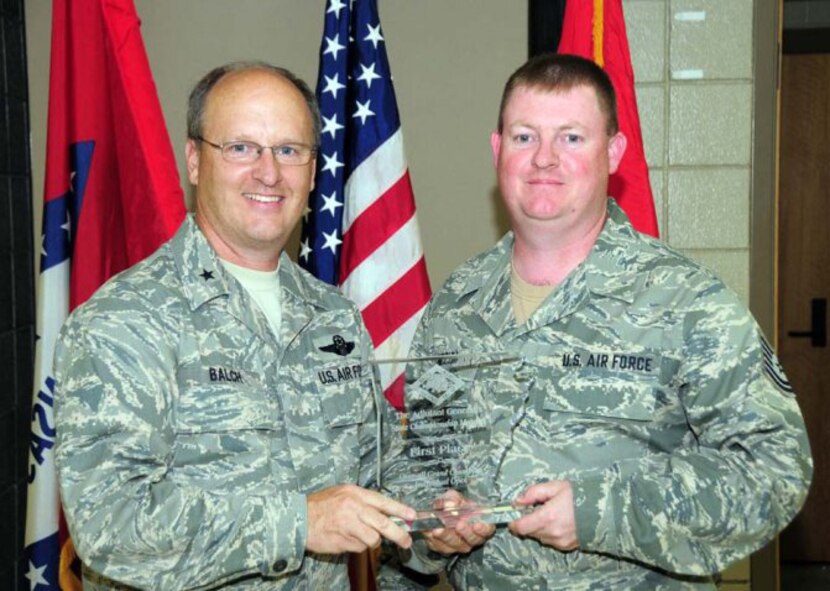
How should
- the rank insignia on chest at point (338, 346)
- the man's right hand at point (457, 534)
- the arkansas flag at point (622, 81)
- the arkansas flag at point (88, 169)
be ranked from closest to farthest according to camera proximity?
1. the man's right hand at point (457, 534)
2. the rank insignia on chest at point (338, 346)
3. the arkansas flag at point (88, 169)
4. the arkansas flag at point (622, 81)

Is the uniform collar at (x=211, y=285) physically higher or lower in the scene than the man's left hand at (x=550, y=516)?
higher

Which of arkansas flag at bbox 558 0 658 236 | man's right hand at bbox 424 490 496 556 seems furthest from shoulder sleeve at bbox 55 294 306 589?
arkansas flag at bbox 558 0 658 236

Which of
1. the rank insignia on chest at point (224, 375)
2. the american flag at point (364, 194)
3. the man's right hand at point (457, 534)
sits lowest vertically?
the man's right hand at point (457, 534)

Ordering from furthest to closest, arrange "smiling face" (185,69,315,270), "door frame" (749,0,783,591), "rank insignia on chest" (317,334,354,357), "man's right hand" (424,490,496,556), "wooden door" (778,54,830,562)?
"wooden door" (778,54,830,562), "door frame" (749,0,783,591), "rank insignia on chest" (317,334,354,357), "smiling face" (185,69,315,270), "man's right hand" (424,490,496,556)

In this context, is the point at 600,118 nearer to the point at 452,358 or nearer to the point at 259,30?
the point at 452,358

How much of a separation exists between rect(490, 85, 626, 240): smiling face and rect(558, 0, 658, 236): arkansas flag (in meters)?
0.73

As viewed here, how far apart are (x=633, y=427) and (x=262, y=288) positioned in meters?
0.82

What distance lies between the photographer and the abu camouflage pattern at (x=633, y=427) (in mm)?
1656

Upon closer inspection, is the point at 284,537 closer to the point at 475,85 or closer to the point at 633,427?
the point at 633,427

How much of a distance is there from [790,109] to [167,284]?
402cm

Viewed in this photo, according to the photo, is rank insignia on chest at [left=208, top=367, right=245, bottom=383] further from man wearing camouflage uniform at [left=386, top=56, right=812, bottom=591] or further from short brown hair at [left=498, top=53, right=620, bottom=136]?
short brown hair at [left=498, top=53, right=620, bottom=136]

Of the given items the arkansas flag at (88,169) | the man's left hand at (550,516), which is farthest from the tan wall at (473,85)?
the man's left hand at (550,516)

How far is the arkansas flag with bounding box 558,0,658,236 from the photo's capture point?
8.58 feet

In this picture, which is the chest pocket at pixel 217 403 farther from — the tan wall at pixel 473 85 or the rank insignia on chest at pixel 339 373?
the tan wall at pixel 473 85
